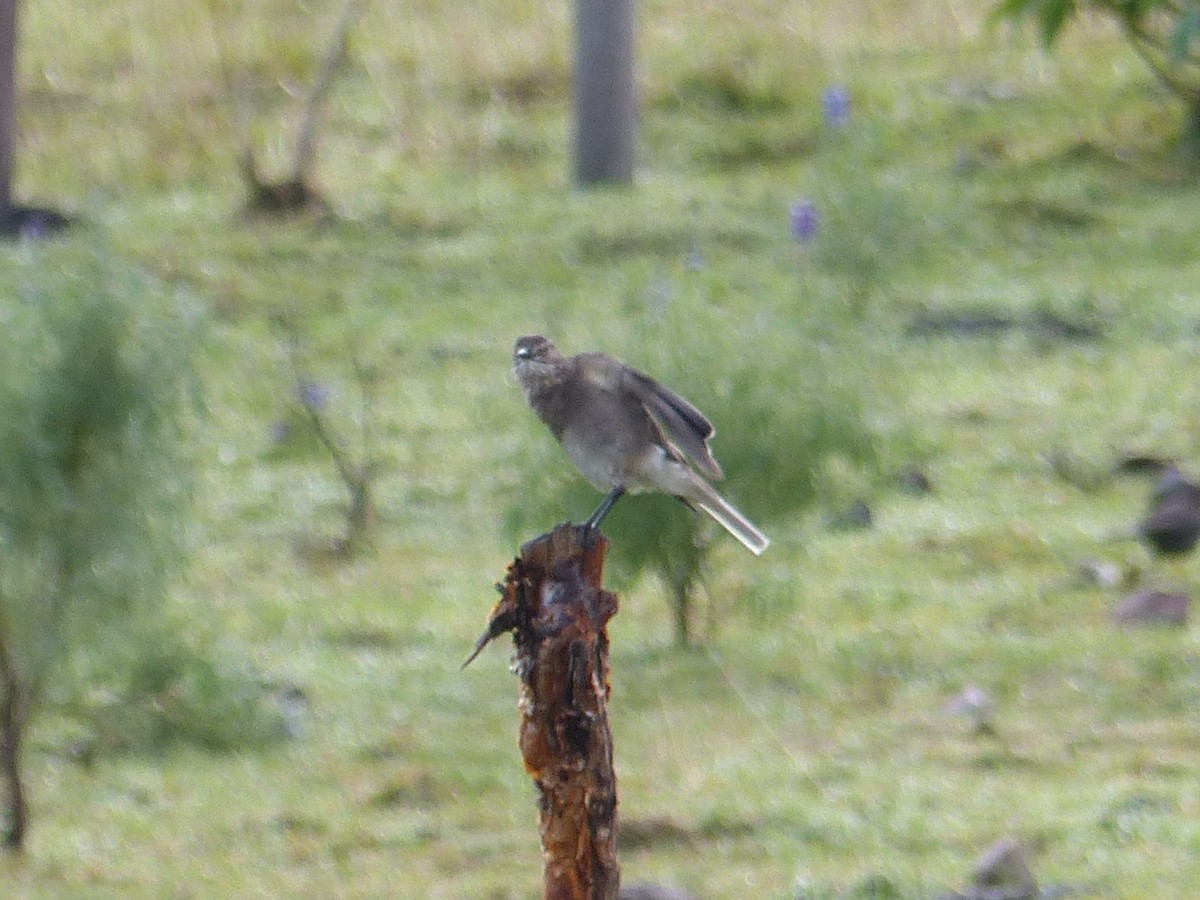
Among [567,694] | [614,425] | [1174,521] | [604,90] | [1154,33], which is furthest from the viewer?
[1154,33]

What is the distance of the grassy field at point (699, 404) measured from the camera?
661 cm

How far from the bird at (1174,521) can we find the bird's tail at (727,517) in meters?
4.13

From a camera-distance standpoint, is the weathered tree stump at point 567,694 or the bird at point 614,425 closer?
the weathered tree stump at point 567,694

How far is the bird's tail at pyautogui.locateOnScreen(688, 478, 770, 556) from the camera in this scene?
16.0 ft

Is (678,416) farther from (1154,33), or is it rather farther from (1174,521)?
(1154,33)

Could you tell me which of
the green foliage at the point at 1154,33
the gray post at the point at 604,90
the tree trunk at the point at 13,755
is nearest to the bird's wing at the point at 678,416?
the tree trunk at the point at 13,755

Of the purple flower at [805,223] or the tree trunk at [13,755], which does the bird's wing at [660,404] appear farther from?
the purple flower at [805,223]

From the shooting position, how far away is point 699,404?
25.1 ft

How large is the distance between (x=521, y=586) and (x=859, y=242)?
25.2 ft

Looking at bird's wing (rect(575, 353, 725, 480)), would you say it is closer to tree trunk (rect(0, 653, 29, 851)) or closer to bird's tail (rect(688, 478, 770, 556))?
bird's tail (rect(688, 478, 770, 556))

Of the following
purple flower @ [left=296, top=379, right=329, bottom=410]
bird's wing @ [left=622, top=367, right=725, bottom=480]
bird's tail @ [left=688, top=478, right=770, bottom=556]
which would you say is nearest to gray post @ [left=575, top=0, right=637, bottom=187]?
purple flower @ [left=296, top=379, right=329, bottom=410]

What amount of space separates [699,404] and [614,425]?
284 cm

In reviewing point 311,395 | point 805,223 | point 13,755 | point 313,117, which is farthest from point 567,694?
point 313,117

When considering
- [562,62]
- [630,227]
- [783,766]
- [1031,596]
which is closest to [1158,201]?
[630,227]
